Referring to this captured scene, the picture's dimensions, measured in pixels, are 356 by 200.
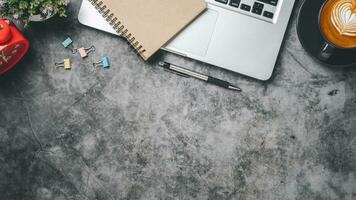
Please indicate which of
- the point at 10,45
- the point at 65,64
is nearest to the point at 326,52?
the point at 65,64

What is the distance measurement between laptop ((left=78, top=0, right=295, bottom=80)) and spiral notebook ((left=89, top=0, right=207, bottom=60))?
0.02m

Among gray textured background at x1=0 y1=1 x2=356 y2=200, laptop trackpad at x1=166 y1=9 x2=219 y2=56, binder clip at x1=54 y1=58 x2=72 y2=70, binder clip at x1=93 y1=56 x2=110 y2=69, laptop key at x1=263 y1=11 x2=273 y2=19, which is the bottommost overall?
gray textured background at x1=0 y1=1 x2=356 y2=200

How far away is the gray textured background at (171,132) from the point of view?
1.02 metres

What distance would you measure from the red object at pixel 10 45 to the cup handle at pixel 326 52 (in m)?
0.75

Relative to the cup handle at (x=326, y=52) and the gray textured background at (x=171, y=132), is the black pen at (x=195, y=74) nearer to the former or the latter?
the gray textured background at (x=171, y=132)

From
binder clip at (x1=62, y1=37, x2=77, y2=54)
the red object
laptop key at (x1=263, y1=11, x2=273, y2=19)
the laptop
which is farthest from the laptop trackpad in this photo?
the red object

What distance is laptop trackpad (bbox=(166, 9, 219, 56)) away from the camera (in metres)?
1.01

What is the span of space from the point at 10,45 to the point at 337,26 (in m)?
0.80

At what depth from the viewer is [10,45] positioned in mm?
944

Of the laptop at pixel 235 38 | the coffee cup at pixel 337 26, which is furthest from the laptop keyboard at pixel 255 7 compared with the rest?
the coffee cup at pixel 337 26

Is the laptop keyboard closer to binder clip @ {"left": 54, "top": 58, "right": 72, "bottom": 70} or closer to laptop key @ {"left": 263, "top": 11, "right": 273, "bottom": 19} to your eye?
laptop key @ {"left": 263, "top": 11, "right": 273, "bottom": 19}

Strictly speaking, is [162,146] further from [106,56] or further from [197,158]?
[106,56]

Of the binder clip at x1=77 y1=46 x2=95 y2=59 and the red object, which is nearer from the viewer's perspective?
the red object

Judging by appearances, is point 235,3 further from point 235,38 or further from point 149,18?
point 149,18
